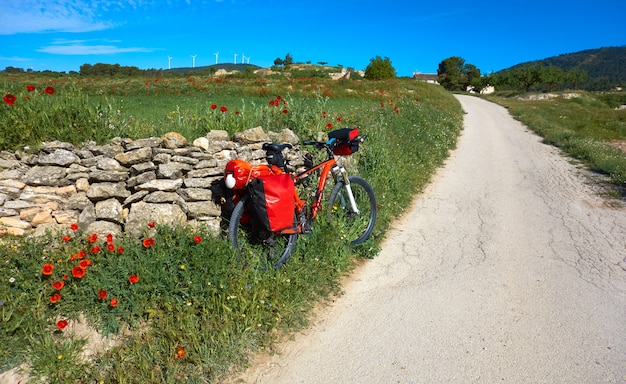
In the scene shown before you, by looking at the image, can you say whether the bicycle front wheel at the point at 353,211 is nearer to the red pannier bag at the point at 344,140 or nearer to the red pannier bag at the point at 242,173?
the red pannier bag at the point at 344,140

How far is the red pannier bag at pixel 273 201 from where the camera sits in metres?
3.44

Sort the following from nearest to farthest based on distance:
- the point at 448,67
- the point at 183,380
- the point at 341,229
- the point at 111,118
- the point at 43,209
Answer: the point at 183,380 → the point at 43,209 → the point at 341,229 → the point at 111,118 → the point at 448,67

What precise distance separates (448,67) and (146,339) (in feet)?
309

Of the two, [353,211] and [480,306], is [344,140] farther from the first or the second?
[480,306]

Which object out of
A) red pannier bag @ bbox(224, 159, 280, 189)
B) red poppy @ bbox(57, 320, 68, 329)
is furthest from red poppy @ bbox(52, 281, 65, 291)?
red pannier bag @ bbox(224, 159, 280, 189)

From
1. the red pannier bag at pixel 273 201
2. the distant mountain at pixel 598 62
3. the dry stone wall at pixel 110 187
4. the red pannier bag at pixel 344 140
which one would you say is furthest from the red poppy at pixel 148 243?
the distant mountain at pixel 598 62

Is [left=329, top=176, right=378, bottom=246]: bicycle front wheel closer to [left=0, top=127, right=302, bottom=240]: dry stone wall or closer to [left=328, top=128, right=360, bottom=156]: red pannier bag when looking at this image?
[left=328, top=128, right=360, bottom=156]: red pannier bag

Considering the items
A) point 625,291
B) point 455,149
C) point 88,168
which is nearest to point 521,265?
point 625,291

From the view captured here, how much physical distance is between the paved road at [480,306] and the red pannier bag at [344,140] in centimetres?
145

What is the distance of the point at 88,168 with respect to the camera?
13.5 feet

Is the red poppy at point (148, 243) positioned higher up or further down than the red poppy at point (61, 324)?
higher up

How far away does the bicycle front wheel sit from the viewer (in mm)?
4582

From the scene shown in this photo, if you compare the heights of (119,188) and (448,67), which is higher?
(448,67)

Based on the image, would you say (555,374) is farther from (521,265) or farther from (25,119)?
(25,119)
